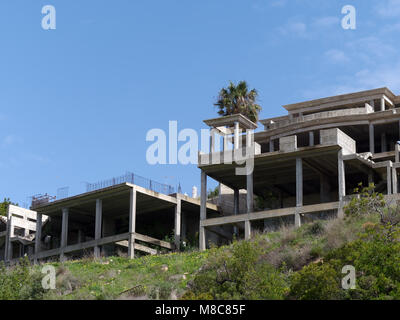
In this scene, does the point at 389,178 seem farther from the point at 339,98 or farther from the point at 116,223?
the point at 116,223

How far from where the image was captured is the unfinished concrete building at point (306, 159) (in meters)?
47.7

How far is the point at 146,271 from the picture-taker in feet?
138

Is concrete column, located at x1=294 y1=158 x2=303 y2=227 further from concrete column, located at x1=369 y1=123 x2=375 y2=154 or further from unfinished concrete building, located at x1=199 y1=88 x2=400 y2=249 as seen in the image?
concrete column, located at x1=369 y1=123 x2=375 y2=154

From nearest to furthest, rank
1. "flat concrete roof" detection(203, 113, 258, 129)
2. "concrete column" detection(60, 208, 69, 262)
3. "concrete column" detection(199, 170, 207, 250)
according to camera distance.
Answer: "concrete column" detection(199, 170, 207, 250) < "flat concrete roof" detection(203, 113, 258, 129) < "concrete column" detection(60, 208, 69, 262)

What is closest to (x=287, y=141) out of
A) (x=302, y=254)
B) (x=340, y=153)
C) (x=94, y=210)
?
(x=340, y=153)

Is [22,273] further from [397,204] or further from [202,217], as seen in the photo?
[397,204]

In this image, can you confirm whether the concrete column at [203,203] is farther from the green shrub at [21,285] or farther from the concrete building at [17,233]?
the concrete building at [17,233]

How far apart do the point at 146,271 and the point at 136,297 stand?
6.60m

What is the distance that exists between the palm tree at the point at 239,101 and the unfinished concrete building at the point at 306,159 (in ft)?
23.7

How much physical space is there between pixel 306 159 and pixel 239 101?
19.7m

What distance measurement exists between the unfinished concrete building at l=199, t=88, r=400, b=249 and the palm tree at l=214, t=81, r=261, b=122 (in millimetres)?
7226

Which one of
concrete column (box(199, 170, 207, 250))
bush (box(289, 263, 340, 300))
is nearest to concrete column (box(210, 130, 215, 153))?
concrete column (box(199, 170, 207, 250))

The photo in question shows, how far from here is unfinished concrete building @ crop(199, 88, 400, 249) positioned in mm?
47656

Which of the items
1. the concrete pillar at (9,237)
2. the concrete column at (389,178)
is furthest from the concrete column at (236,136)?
the concrete pillar at (9,237)
